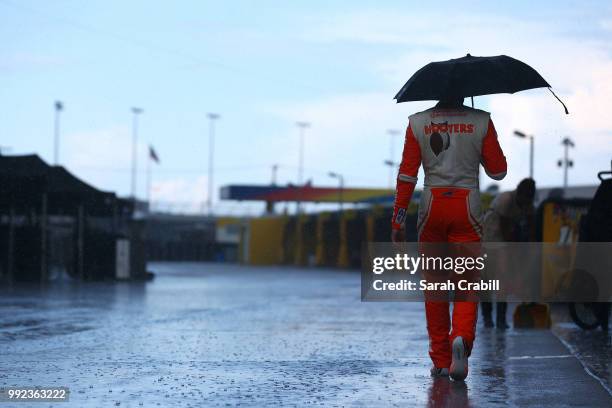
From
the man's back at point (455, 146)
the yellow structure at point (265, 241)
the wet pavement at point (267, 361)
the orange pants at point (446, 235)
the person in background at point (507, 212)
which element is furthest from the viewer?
the yellow structure at point (265, 241)

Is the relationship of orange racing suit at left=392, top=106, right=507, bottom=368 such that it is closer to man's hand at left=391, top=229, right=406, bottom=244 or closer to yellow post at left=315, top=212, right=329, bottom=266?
man's hand at left=391, top=229, right=406, bottom=244

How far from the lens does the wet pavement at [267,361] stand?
21.2 feet

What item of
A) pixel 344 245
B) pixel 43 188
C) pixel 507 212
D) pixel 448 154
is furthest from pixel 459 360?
pixel 344 245

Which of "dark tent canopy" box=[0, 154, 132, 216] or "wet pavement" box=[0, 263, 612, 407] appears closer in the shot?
"wet pavement" box=[0, 263, 612, 407]

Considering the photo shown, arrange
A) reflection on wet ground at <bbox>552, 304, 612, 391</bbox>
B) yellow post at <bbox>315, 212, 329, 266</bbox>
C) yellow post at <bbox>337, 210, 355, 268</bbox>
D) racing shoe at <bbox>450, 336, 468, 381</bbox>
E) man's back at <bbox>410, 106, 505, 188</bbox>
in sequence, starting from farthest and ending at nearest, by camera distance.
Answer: yellow post at <bbox>315, 212, 329, 266</bbox>
yellow post at <bbox>337, 210, 355, 268</bbox>
reflection on wet ground at <bbox>552, 304, 612, 391</bbox>
man's back at <bbox>410, 106, 505, 188</bbox>
racing shoe at <bbox>450, 336, 468, 381</bbox>

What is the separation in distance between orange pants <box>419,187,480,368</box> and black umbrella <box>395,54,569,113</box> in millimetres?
712

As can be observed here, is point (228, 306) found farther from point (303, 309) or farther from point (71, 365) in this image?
point (71, 365)

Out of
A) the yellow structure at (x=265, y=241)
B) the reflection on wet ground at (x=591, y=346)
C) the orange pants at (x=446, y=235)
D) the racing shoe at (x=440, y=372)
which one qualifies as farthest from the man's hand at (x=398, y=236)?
the yellow structure at (x=265, y=241)

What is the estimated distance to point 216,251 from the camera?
9081cm

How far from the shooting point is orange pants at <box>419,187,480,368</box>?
287 inches

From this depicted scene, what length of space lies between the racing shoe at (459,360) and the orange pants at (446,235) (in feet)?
0.38

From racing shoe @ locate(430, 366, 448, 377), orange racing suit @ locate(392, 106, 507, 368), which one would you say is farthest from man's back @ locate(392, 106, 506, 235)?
racing shoe @ locate(430, 366, 448, 377)

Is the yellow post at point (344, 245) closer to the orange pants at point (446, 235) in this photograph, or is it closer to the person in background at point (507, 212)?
the person in background at point (507, 212)

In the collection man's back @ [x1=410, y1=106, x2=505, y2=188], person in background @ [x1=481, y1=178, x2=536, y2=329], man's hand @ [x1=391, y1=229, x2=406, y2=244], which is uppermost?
man's back @ [x1=410, y1=106, x2=505, y2=188]
